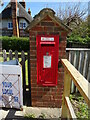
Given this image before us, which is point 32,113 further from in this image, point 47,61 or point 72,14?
point 72,14

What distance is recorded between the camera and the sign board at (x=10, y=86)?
7.26ft

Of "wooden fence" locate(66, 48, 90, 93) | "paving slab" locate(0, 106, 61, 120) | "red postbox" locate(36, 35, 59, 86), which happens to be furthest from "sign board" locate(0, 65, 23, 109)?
"wooden fence" locate(66, 48, 90, 93)

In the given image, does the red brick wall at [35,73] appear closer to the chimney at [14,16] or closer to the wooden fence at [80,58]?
the wooden fence at [80,58]

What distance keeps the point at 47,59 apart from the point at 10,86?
914 millimetres

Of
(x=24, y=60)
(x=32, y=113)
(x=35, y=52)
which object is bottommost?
(x=32, y=113)

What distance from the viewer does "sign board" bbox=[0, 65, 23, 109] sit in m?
2.21

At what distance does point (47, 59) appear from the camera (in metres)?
2.38

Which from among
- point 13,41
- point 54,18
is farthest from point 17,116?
point 13,41

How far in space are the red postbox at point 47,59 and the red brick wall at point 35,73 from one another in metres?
0.08

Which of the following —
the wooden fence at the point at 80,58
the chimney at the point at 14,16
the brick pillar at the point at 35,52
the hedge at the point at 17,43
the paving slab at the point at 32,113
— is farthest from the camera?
the chimney at the point at 14,16

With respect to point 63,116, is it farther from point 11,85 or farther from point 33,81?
point 11,85

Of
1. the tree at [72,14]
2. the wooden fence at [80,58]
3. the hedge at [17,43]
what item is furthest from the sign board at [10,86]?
the tree at [72,14]

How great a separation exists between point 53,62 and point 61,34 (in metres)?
0.58

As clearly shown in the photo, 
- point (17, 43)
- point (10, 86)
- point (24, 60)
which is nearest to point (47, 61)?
point (24, 60)
